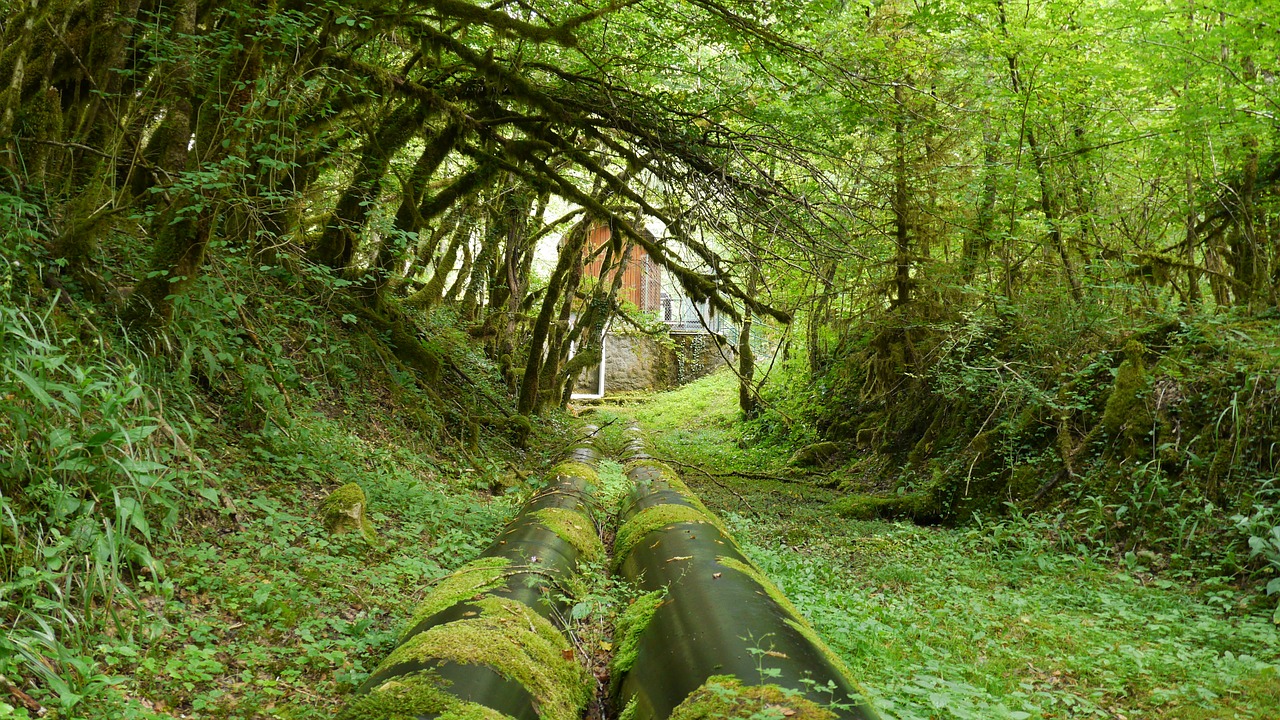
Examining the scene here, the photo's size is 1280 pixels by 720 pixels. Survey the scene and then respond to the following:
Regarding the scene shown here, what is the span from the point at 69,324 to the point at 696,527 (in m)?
3.54

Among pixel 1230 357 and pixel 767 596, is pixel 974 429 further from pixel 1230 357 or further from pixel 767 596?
pixel 767 596

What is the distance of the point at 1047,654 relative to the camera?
386cm

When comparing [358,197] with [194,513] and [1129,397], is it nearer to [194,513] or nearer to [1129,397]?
[194,513]

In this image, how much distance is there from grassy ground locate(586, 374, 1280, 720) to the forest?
4cm

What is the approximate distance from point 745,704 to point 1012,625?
2997 mm

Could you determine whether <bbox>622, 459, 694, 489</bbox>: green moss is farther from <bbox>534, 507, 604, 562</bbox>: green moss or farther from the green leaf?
the green leaf

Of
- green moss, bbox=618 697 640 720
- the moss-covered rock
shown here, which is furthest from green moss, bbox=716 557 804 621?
the moss-covered rock

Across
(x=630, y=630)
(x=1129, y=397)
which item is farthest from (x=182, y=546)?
(x=1129, y=397)

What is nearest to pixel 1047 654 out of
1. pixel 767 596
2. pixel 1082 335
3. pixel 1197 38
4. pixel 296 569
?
pixel 767 596

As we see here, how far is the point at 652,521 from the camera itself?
15.4 feet

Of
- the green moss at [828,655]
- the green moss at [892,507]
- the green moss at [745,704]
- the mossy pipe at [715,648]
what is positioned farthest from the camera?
the green moss at [892,507]

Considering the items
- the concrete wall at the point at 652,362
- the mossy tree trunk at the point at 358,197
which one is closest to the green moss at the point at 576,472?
the mossy tree trunk at the point at 358,197

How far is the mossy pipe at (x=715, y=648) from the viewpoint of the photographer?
223 cm

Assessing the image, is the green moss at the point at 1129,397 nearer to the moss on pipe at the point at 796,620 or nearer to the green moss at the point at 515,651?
the moss on pipe at the point at 796,620
